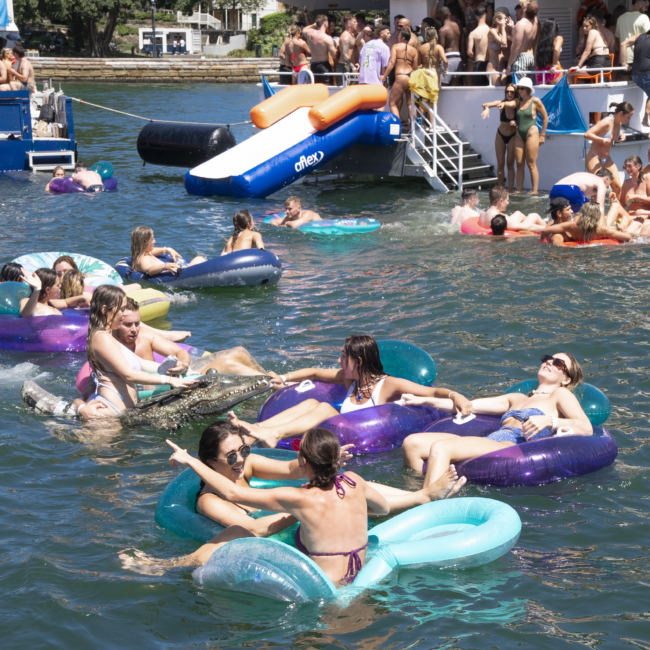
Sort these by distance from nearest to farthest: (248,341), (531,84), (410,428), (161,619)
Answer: (161,619), (410,428), (248,341), (531,84)

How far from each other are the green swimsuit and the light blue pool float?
3.50m

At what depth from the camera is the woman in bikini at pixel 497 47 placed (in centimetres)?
1527

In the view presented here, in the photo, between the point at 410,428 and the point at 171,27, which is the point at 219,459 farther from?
the point at 171,27

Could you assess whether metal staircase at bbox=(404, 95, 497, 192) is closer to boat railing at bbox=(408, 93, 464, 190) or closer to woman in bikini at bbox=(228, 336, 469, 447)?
boat railing at bbox=(408, 93, 464, 190)

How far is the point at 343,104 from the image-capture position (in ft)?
50.8

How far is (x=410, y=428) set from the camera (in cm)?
605

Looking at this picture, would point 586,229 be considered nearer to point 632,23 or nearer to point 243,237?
point 243,237

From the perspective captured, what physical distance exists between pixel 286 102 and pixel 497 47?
13.2 feet

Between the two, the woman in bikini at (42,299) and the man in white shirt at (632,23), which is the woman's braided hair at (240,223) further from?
the man in white shirt at (632,23)

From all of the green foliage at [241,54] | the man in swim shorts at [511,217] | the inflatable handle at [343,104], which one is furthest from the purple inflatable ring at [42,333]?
the green foliage at [241,54]

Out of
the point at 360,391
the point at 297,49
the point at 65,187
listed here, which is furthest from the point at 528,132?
the point at 360,391

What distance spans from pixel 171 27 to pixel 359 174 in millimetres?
52080

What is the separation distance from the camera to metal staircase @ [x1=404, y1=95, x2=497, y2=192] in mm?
15722

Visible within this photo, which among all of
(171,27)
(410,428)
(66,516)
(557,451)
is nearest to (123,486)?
(66,516)
